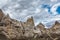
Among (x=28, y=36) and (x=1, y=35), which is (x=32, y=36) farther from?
(x=1, y=35)

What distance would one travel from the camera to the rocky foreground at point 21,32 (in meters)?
44.7

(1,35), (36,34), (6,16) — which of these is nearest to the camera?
(1,35)

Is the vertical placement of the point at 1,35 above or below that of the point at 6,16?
below

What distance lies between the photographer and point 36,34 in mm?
47219

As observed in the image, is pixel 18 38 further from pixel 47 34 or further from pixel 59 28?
pixel 59 28

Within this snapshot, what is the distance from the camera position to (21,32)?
151 ft

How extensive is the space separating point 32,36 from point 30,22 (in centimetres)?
588

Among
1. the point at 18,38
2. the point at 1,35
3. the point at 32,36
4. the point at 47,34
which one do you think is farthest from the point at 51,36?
the point at 1,35

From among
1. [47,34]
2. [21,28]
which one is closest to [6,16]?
[21,28]

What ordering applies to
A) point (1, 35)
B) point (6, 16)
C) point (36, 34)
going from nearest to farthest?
point (1, 35)
point (36, 34)
point (6, 16)

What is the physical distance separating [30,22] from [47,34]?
16.5 feet

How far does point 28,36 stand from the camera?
45719mm

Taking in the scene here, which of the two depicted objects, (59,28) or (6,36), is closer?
(6,36)

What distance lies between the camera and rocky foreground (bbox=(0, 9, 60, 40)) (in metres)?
44.7
